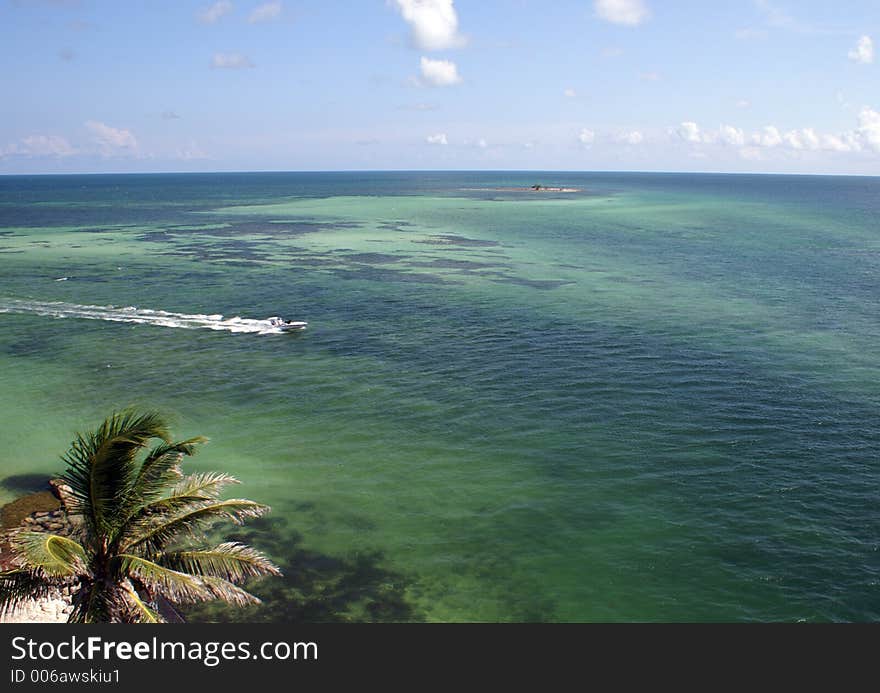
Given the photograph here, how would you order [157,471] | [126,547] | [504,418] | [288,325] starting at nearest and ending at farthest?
[126,547] → [157,471] → [504,418] → [288,325]

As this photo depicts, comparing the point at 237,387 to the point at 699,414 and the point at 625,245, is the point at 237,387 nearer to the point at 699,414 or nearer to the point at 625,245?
the point at 699,414

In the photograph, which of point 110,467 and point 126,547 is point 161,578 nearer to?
point 126,547

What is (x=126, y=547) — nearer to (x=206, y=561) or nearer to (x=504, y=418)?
(x=206, y=561)

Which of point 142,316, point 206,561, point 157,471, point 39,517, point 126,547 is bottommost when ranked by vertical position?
point 39,517

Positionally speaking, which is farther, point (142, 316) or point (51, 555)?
point (142, 316)

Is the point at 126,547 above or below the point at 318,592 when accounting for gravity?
above

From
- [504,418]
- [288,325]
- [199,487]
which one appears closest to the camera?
[199,487]

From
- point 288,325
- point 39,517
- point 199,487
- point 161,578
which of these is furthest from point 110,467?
point 288,325

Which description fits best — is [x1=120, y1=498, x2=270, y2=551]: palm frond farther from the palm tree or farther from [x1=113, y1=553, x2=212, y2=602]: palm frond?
[x1=113, y1=553, x2=212, y2=602]: palm frond
